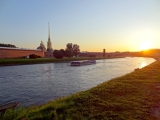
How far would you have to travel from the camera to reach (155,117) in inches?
209

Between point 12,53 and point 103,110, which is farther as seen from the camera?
point 12,53

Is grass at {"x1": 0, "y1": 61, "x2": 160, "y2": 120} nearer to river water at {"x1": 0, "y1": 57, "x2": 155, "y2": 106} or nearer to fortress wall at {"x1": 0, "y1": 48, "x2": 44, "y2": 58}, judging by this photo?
river water at {"x1": 0, "y1": 57, "x2": 155, "y2": 106}

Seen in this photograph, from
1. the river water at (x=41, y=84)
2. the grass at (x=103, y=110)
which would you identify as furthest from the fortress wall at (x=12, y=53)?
the grass at (x=103, y=110)

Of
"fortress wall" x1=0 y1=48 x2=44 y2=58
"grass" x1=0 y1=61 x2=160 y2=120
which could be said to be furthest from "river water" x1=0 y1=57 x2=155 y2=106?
"fortress wall" x1=0 y1=48 x2=44 y2=58

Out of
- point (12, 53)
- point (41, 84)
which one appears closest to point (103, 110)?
point (41, 84)

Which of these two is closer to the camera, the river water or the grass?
the grass

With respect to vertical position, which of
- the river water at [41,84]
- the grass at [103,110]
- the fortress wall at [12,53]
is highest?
the fortress wall at [12,53]

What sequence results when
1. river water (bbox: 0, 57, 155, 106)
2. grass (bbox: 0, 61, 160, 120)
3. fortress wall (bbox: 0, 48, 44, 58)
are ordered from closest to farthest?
grass (bbox: 0, 61, 160, 120) → river water (bbox: 0, 57, 155, 106) → fortress wall (bbox: 0, 48, 44, 58)

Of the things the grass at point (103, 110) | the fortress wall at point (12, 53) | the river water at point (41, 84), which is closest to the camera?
the grass at point (103, 110)

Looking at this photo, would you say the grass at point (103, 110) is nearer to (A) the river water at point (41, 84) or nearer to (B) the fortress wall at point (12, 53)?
(A) the river water at point (41, 84)

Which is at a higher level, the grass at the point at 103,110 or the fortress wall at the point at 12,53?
the fortress wall at the point at 12,53

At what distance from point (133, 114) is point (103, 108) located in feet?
3.93

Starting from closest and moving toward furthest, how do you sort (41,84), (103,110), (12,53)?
(103,110)
(41,84)
(12,53)

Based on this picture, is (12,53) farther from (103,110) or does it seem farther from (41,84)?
(103,110)
